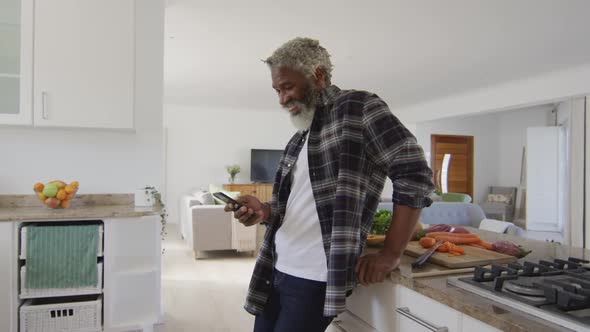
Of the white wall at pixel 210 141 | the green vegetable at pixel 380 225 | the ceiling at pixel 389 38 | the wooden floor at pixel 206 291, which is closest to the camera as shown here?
the green vegetable at pixel 380 225

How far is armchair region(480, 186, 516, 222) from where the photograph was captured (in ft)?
27.6

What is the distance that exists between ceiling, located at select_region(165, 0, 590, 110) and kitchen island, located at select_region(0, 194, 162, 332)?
1788 mm

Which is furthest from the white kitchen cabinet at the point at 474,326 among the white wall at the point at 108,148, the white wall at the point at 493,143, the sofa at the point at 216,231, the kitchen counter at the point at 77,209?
the white wall at the point at 493,143

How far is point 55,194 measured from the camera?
244 centimetres

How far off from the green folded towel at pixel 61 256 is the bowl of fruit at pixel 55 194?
313 millimetres

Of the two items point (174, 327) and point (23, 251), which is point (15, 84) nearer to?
point (23, 251)

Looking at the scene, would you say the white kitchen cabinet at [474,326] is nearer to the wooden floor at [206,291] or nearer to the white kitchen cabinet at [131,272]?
the white kitchen cabinet at [131,272]

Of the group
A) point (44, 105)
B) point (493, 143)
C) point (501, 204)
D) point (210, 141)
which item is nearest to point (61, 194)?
point (44, 105)

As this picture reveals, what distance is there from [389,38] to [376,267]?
3.39 metres

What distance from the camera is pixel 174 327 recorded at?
9.44ft

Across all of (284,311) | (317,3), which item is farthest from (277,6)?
→ (284,311)

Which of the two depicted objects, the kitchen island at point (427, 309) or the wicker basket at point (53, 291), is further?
the wicker basket at point (53, 291)

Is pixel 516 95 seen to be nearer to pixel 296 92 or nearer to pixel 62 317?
pixel 296 92

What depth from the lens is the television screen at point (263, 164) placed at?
27.4 ft
